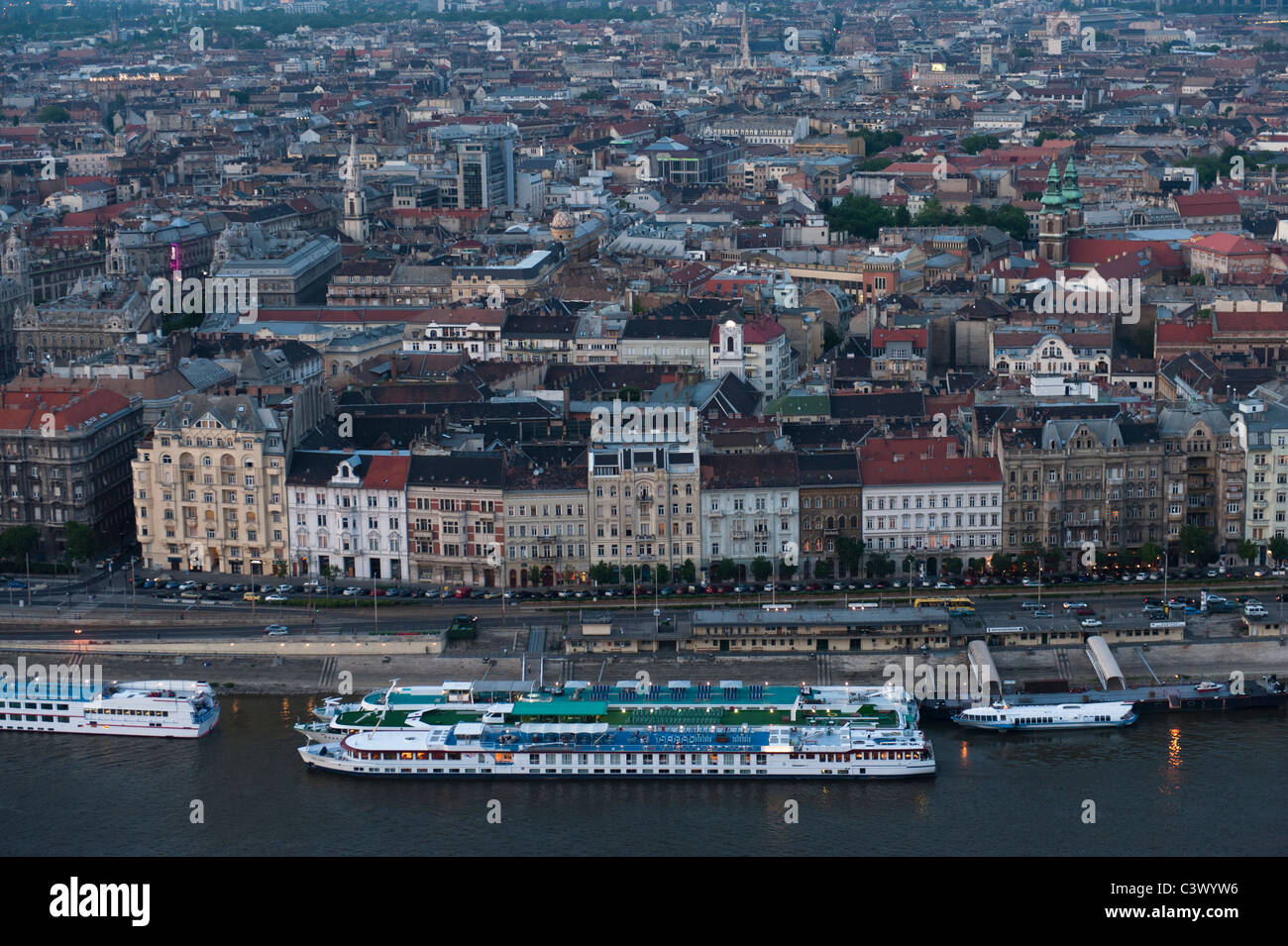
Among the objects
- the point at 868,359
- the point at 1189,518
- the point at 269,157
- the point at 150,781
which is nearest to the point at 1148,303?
the point at 868,359

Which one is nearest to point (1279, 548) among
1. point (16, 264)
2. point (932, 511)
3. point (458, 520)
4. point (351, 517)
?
point (932, 511)

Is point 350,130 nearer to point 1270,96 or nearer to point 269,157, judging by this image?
point 269,157

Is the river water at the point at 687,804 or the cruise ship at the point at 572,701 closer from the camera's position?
the river water at the point at 687,804

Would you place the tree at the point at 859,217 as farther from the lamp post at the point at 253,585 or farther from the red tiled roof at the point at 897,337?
the lamp post at the point at 253,585

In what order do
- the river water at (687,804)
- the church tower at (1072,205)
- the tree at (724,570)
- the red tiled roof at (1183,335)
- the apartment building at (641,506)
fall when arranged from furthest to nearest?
the church tower at (1072,205) → the red tiled roof at (1183,335) → the apartment building at (641,506) → the tree at (724,570) → the river water at (687,804)

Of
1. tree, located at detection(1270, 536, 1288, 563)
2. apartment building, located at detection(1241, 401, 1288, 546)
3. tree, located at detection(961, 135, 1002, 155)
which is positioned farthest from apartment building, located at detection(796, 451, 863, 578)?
tree, located at detection(961, 135, 1002, 155)

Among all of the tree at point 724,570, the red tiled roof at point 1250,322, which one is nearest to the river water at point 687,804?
the tree at point 724,570

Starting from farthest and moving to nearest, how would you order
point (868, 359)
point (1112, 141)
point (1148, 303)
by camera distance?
point (1112, 141) → point (1148, 303) → point (868, 359)
